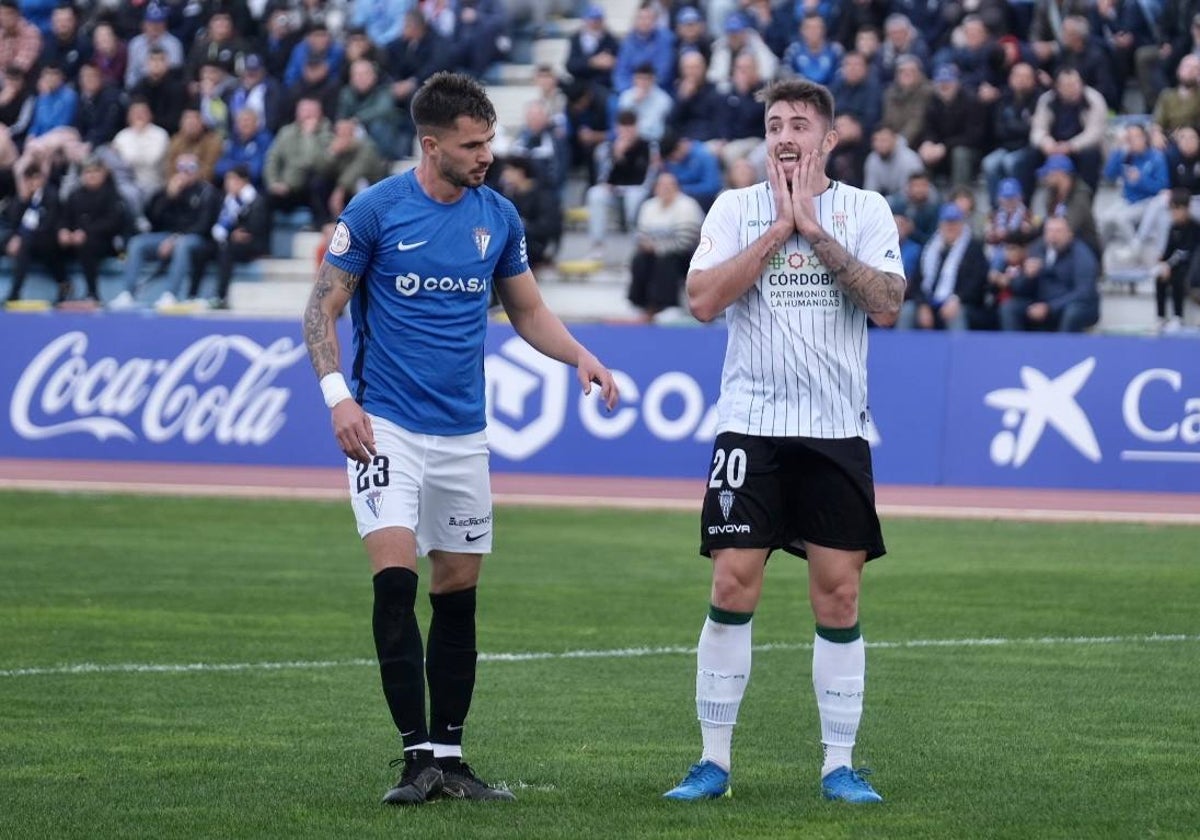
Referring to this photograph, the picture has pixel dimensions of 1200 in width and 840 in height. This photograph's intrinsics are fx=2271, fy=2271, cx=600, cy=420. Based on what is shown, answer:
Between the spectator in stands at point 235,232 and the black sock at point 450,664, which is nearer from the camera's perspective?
the black sock at point 450,664

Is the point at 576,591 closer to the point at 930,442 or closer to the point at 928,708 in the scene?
the point at 928,708

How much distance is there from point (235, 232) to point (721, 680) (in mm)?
20872

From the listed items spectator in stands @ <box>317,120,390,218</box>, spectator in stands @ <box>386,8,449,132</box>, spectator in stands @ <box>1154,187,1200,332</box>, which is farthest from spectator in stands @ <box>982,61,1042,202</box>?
spectator in stands @ <box>386,8,449,132</box>

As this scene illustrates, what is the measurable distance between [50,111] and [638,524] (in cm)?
1463

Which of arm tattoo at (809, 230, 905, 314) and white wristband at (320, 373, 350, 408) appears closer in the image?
arm tattoo at (809, 230, 905, 314)

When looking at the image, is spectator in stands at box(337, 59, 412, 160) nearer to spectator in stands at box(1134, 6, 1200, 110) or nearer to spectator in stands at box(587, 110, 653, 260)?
spectator in stands at box(587, 110, 653, 260)

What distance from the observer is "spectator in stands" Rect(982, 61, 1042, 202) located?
79.3ft

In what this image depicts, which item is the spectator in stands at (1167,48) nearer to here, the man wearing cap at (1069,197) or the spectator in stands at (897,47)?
the man wearing cap at (1069,197)

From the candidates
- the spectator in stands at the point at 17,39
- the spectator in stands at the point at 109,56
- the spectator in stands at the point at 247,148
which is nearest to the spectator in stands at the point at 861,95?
the spectator in stands at the point at 247,148

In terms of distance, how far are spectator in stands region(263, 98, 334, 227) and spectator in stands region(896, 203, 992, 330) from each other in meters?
8.07

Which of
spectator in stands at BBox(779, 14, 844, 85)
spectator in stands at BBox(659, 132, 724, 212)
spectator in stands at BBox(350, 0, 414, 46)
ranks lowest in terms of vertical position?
spectator in stands at BBox(659, 132, 724, 212)

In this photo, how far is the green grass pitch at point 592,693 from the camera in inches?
273

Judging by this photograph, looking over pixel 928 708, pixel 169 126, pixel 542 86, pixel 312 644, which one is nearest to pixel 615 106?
pixel 542 86

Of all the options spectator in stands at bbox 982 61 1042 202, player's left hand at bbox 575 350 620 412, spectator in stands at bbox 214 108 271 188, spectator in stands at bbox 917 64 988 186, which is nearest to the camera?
player's left hand at bbox 575 350 620 412
